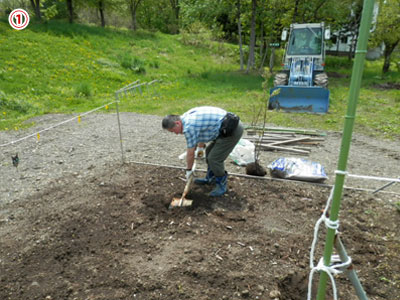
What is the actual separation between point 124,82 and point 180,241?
11713mm

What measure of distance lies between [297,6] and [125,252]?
17674 mm

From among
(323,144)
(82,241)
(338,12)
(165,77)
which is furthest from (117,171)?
(338,12)

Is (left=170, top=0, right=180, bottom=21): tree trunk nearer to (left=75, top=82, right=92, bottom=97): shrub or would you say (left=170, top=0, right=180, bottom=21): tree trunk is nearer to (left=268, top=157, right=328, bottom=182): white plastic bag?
(left=75, top=82, right=92, bottom=97): shrub

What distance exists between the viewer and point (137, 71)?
15.3m

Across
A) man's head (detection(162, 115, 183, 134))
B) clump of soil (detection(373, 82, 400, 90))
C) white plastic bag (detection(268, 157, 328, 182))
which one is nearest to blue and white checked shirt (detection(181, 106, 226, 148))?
man's head (detection(162, 115, 183, 134))

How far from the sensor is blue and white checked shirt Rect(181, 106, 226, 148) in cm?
367

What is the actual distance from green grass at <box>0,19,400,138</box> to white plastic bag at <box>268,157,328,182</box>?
1695 millimetres

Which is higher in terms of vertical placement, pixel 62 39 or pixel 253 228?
pixel 62 39

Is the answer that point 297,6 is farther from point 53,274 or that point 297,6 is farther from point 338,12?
point 53,274

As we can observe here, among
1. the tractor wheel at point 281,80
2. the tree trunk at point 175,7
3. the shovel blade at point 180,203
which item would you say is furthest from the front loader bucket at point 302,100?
the tree trunk at point 175,7

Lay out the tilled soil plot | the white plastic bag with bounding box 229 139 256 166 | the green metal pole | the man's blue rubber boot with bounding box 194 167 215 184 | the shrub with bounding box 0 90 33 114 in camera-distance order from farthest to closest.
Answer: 1. the shrub with bounding box 0 90 33 114
2. the white plastic bag with bounding box 229 139 256 166
3. the man's blue rubber boot with bounding box 194 167 215 184
4. the tilled soil plot
5. the green metal pole

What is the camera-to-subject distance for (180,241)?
10.6 feet

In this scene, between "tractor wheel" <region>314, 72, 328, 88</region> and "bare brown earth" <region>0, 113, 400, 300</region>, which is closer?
"bare brown earth" <region>0, 113, 400, 300</region>

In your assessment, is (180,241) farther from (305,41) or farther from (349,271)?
(305,41)
